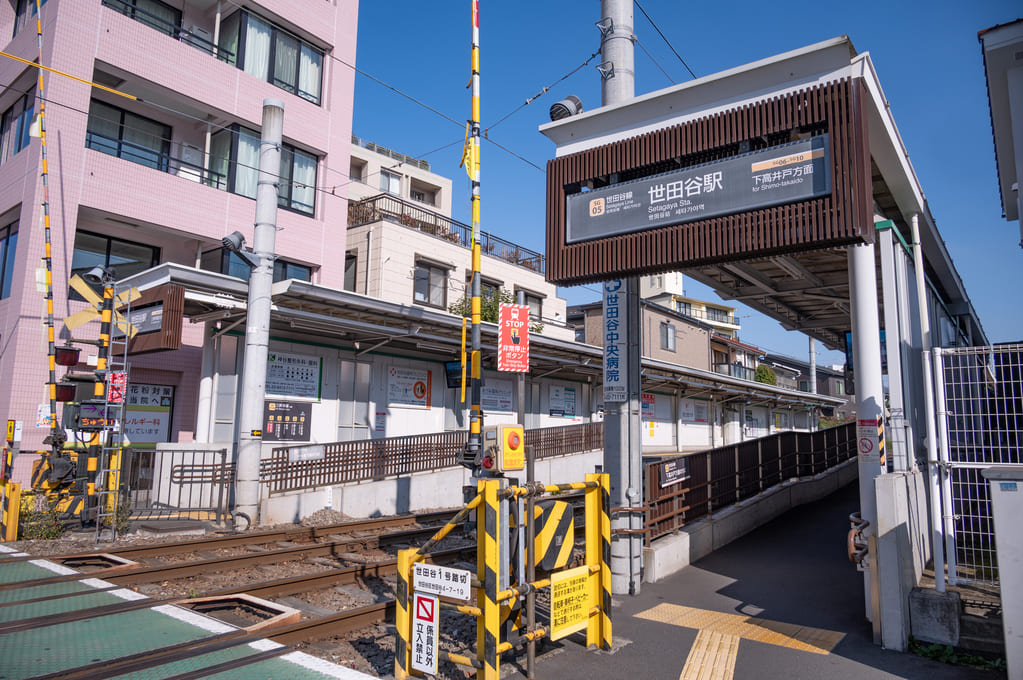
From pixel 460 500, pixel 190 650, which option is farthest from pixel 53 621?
pixel 460 500

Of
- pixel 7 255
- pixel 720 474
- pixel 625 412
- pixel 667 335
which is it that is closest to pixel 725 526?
pixel 720 474

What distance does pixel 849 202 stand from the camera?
20.4 ft

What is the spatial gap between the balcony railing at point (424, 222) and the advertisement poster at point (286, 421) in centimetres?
994

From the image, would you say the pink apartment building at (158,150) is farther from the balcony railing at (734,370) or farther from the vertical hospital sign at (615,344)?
the balcony railing at (734,370)

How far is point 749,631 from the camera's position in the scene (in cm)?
672

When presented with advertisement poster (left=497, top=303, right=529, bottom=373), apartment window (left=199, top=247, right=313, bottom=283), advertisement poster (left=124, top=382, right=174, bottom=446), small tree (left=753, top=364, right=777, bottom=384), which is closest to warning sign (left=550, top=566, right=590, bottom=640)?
advertisement poster (left=497, top=303, right=529, bottom=373)

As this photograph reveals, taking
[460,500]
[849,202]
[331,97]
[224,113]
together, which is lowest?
[460,500]

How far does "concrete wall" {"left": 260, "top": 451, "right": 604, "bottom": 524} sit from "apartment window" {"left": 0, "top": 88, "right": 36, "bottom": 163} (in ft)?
40.5

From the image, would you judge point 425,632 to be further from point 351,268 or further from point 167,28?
point 351,268

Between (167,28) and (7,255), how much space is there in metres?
8.28

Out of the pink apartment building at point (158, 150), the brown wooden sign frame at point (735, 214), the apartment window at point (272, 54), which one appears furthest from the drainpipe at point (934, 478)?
the apartment window at point (272, 54)

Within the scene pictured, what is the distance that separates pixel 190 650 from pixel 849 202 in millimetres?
7073

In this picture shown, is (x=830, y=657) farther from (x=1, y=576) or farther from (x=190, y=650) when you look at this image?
(x=1, y=576)

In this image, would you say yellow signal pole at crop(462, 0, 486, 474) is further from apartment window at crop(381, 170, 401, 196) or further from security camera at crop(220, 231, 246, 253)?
apartment window at crop(381, 170, 401, 196)
